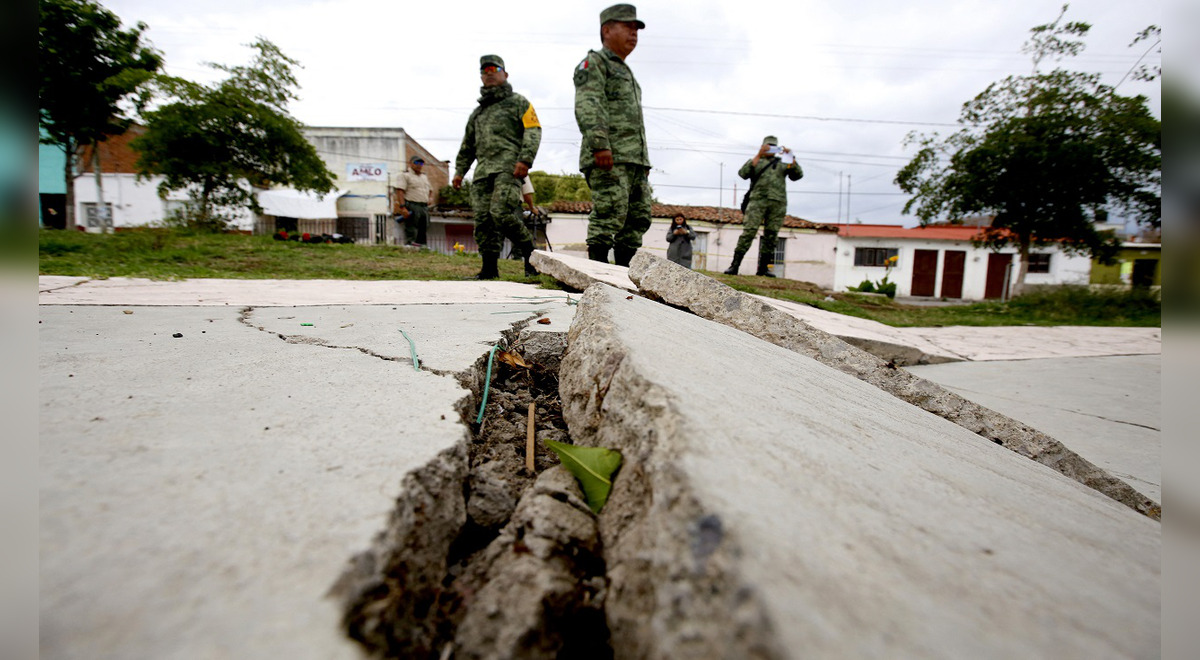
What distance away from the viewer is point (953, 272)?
21.7 meters

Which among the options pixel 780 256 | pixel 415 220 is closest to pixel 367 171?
pixel 415 220

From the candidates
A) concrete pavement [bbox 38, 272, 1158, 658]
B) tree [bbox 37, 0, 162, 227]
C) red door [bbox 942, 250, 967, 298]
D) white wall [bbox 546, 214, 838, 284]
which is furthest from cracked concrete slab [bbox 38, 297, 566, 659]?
red door [bbox 942, 250, 967, 298]

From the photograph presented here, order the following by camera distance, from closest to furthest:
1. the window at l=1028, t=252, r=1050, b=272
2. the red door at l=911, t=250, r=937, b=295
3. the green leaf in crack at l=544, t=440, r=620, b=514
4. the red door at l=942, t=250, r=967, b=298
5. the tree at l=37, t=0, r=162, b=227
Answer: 1. the green leaf in crack at l=544, t=440, r=620, b=514
2. the tree at l=37, t=0, r=162, b=227
3. the window at l=1028, t=252, r=1050, b=272
4. the red door at l=942, t=250, r=967, b=298
5. the red door at l=911, t=250, r=937, b=295

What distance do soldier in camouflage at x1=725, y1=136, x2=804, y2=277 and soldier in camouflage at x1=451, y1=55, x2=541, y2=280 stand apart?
164 inches

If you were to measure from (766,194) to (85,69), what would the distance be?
1316 centimetres

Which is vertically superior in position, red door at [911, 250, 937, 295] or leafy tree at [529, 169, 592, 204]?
leafy tree at [529, 169, 592, 204]

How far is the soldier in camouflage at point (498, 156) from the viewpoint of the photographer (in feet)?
13.9

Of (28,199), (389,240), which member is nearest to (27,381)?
(28,199)

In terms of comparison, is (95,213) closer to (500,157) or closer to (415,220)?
(415,220)

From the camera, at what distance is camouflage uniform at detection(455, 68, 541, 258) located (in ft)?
13.9

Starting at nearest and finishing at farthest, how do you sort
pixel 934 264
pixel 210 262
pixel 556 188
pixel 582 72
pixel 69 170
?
pixel 582 72
pixel 210 262
pixel 69 170
pixel 934 264
pixel 556 188

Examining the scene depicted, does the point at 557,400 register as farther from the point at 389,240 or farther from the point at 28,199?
the point at 389,240

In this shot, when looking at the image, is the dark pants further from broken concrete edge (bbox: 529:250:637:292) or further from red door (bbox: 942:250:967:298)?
red door (bbox: 942:250:967:298)

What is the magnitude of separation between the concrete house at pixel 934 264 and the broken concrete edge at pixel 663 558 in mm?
23032
